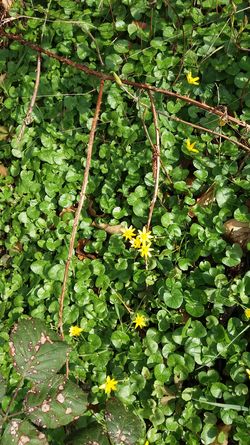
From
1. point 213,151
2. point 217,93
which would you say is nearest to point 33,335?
→ point 213,151

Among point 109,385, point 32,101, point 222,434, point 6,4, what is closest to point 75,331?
point 109,385

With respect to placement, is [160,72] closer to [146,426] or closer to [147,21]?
[147,21]

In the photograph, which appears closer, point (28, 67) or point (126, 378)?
point (126, 378)

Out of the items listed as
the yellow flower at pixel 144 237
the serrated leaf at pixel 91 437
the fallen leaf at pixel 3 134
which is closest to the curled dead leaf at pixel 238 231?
the yellow flower at pixel 144 237

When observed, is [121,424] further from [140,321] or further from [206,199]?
[206,199]

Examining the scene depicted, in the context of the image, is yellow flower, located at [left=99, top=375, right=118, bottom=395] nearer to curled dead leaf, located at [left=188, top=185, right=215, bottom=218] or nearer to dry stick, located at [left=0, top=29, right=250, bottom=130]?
curled dead leaf, located at [left=188, top=185, right=215, bottom=218]

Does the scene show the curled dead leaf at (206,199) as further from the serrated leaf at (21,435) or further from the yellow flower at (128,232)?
the serrated leaf at (21,435)

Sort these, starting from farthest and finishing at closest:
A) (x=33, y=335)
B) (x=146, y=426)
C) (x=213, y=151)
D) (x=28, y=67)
Result: (x=28, y=67) → (x=213, y=151) → (x=146, y=426) → (x=33, y=335)
